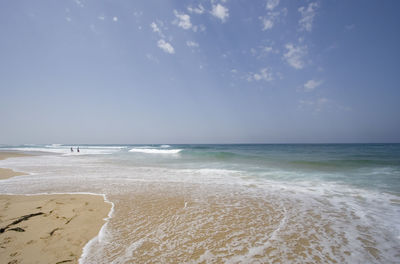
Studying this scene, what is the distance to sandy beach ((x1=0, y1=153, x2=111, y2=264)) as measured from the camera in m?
2.96

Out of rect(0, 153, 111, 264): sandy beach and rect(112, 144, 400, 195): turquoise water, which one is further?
rect(112, 144, 400, 195): turquoise water

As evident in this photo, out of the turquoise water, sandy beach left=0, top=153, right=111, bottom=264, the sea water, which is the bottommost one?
the turquoise water

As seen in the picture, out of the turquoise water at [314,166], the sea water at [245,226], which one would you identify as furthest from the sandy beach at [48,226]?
the turquoise water at [314,166]

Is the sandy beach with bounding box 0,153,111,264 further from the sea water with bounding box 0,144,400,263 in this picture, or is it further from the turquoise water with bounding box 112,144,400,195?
the turquoise water with bounding box 112,144,400,195


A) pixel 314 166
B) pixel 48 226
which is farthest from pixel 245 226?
pixel 314 166

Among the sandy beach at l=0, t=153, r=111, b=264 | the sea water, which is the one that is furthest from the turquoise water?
the sandy beach at l=0, t=153, r=111, b=264

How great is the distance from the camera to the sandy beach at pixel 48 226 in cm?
296

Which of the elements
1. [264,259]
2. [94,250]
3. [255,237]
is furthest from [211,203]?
[94,250]

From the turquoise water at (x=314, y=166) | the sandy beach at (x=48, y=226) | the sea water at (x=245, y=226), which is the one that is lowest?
the turquoise water at (x=314, y=166)

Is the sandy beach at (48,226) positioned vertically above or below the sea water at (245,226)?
above

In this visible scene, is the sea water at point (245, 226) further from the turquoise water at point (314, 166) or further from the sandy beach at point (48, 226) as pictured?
the turquoise water at point (314, 166)

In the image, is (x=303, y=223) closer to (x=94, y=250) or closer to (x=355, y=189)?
(x=94, y=250)

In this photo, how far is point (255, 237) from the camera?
360cm

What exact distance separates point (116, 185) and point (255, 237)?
6.43 m
